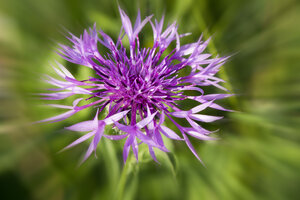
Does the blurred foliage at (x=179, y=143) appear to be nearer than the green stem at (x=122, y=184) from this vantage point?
No

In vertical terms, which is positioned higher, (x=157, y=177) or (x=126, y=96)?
(x=126, y=96)

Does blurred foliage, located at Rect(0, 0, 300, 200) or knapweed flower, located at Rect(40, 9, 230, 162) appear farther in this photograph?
blurred foliage, located at Rect(0, 0, 300, 200)

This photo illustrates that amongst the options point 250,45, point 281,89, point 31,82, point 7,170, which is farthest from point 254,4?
point 7,170

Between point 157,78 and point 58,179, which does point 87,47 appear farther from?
point 58,179

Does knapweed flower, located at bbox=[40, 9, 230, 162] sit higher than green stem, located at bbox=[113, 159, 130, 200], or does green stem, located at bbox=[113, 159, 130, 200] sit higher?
knapweed flower, located at bbox=[40, 9, 230, 162]

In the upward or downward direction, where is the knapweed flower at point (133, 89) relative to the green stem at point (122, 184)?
upward

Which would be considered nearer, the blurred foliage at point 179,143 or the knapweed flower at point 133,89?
the knapweed flower at point 133,89

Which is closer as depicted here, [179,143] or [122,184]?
[122,184]

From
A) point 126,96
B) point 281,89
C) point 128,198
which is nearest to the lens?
point 126,96
